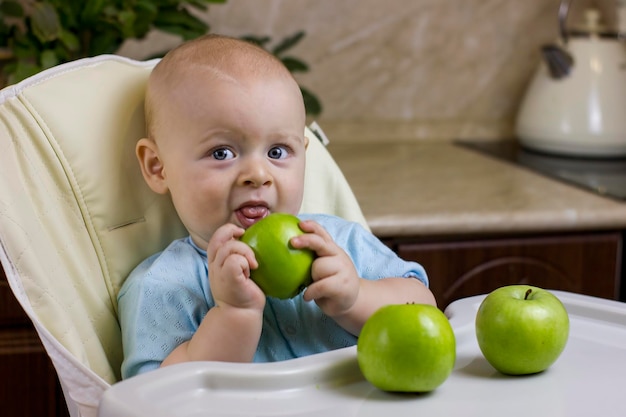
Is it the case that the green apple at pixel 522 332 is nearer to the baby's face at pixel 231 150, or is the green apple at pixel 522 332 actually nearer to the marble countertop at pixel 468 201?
the baby's face at pixel 231 150

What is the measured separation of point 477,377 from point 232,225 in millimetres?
323

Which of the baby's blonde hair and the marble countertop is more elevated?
the baby's blonde hair

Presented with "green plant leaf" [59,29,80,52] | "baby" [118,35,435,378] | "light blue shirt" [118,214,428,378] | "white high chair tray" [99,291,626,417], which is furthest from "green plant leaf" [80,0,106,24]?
"white high chair tray" [99,291,626,417]

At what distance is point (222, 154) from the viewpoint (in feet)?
3.69

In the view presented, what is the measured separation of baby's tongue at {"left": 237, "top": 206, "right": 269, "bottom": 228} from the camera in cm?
111

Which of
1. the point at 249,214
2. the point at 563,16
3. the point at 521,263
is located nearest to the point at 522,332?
the point at 249,214

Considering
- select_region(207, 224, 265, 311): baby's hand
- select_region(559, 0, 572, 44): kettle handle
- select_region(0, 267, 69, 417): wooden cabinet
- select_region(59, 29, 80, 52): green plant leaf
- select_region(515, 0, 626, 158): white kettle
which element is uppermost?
select_region(59, 29, 80, 52): green plant leaf

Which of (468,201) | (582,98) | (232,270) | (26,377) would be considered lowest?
(26,377)

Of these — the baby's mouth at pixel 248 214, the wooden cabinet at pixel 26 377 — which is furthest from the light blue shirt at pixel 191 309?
the wooden cabinet at pixel 26 377

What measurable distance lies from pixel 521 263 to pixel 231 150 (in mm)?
860

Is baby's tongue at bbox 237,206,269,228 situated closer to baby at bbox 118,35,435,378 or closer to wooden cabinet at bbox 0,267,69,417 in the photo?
baby at bbox 118,35,435,378

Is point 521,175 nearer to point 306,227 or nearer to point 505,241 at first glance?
point 505,241

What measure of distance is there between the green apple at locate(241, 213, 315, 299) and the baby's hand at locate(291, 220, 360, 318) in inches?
0.5

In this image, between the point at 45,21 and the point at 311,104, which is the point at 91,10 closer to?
the point at 45,21
